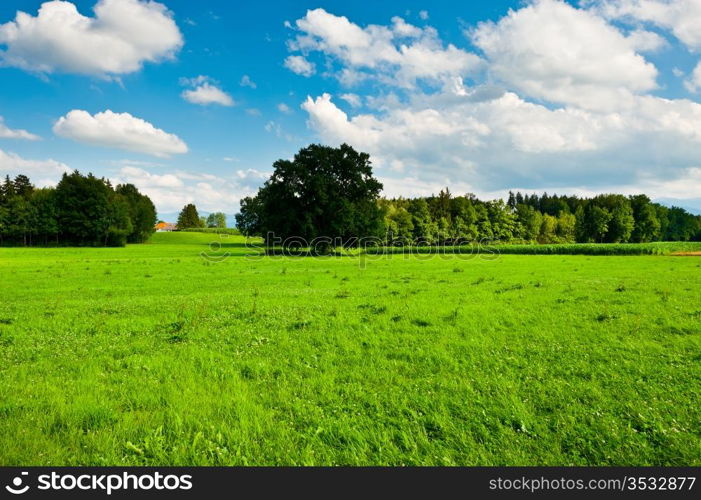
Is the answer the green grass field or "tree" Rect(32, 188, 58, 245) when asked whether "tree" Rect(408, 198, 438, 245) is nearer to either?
"tree" Rect(32, 188, 58, 245)

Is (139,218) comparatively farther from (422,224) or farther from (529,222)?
(529,222)

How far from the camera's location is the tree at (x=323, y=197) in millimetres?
52438

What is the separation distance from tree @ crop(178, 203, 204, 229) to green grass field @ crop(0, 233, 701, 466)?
197m

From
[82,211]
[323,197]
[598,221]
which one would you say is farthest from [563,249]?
[82,211]

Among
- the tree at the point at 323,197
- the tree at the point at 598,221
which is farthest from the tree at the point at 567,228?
the tree at the point at 323,197

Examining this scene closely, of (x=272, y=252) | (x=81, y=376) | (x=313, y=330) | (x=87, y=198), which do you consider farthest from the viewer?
(x=87, y=198)

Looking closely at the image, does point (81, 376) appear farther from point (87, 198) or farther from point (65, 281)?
point (87, 198)

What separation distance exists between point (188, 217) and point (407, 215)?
13997cm

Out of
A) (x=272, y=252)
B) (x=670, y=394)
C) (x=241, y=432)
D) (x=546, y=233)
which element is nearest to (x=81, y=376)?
(x=241, y=432)

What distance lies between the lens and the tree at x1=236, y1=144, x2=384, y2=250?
5244 cm

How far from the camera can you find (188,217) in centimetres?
19650

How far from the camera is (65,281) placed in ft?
76.0

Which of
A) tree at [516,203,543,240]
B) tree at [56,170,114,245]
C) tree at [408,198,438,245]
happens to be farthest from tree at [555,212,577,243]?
tree at [56,170,114,245]

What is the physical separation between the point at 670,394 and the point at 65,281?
96.6ft
